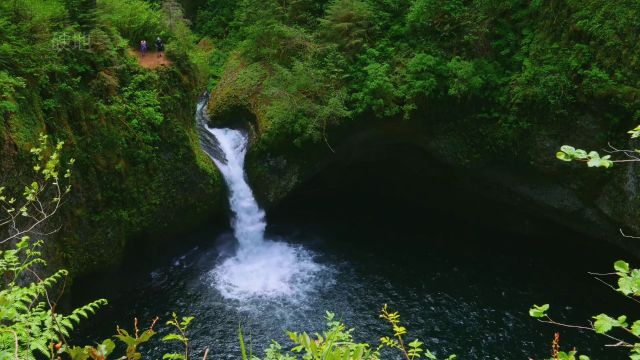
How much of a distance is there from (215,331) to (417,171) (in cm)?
919

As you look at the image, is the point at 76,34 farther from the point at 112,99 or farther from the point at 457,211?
the point at 457,211

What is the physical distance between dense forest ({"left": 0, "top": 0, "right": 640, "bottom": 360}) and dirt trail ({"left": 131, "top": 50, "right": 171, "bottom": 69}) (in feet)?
0.30

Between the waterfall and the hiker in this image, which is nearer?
the waterfall

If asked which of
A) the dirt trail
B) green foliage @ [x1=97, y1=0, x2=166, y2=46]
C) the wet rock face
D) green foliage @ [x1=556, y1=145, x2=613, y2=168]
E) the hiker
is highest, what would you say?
green foliage @ [x1=97, y1=0, x2=166, y2=46]

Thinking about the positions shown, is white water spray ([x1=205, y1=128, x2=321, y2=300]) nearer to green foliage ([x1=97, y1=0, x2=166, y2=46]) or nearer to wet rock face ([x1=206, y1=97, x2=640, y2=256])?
wet rock face ([x1=206, y1=97, x2=640, y2=256])

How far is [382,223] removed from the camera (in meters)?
17.0

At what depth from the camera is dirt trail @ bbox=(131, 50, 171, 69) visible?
45.6 feet

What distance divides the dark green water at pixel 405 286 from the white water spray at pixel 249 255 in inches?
14.7

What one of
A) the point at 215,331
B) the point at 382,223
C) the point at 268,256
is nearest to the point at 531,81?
the point at 382,223

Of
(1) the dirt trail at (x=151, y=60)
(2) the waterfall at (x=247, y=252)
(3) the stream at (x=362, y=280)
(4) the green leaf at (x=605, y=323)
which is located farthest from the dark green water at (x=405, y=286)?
(4) the green leaf at (x=605, y=323)

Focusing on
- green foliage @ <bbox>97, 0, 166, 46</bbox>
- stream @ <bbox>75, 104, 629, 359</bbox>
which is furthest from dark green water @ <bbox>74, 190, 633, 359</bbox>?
green foliage @ <bbox>97, 0, 166, 46</bbox>

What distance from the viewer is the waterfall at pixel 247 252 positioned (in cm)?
1315

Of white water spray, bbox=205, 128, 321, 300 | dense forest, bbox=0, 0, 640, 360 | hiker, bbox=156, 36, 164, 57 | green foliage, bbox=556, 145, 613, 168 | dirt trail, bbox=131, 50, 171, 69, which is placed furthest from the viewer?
hiker, bbox=156, 36, 164, 57

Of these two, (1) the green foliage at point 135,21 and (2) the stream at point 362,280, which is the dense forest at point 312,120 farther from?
(2) the stream at point 362,280
